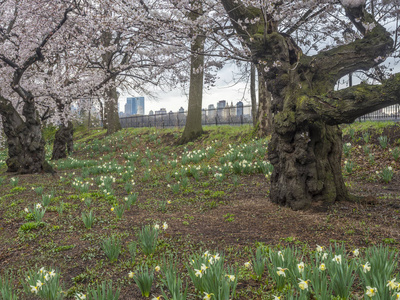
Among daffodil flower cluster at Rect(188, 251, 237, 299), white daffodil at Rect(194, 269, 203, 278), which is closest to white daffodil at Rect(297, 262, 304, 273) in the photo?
daffodil flower cluster at Rect(188, 251, 237, 299)

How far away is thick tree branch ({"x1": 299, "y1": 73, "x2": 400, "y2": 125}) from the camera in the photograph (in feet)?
12.1

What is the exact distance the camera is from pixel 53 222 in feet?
15.5

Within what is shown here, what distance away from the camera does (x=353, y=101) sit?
3.86m

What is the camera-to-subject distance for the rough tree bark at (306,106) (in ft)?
14.7

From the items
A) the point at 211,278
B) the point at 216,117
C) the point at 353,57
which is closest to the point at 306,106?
the point at 353,57

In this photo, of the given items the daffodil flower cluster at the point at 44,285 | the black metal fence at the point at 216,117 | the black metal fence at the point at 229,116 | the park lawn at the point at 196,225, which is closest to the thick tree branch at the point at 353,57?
the park lawn at the point at 196,225

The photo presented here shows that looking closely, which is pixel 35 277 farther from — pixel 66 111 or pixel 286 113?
pixel 66 111

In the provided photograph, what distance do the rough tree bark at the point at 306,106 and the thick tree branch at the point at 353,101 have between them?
26 mm

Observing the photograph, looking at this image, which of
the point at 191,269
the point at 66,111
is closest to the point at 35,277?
the point at 191,269

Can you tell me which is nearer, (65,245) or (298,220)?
(65,245)

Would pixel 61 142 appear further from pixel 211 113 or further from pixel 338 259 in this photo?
pixel 211 113

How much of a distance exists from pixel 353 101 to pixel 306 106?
573mm

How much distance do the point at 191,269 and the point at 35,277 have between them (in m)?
1.11

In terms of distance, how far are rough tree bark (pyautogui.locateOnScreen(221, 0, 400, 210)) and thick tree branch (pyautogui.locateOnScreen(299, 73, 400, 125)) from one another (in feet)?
0.09
